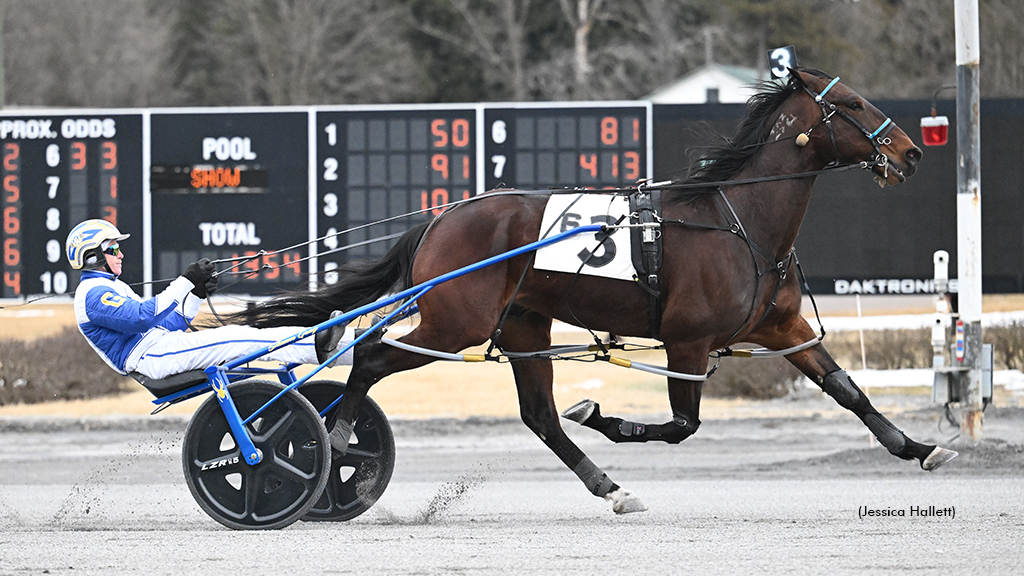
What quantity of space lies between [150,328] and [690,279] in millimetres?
2467

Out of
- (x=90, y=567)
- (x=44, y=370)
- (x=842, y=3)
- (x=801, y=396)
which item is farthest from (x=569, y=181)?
(x=842, y=3)

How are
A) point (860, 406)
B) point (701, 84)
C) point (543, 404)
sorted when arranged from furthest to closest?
1. point (701, 84)
2. point (543, 404)
3. point (860, 406)

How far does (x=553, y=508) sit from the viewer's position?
710 cm

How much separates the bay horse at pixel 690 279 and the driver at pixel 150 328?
1.37 feet

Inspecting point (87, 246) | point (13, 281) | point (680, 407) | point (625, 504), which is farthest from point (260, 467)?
point (13, 281)

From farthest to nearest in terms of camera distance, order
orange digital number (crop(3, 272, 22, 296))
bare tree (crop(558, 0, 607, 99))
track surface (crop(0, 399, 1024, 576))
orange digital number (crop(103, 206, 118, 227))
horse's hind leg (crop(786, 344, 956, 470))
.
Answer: bare tree (crop(558, 0, 607, 99)) < orange digital number (crop(103, 206, 118, 227)) < orange digital number (crop(3, 272, 22, 296)) < horse's hind leg (crop(786, 344, 956, 470)) < track surface (crop(0, 399, 1024, 576))

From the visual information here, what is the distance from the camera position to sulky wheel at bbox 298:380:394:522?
6.41m

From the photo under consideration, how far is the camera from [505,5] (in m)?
34.7

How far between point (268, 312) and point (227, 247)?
529cm

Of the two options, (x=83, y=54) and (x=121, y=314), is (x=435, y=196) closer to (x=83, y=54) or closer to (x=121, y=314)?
(x=121, y=314)

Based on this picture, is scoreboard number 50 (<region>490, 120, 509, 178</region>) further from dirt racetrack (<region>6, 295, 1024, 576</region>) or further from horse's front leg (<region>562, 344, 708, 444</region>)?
horse's front leg (<region>562, 344, 708, 444</region>)

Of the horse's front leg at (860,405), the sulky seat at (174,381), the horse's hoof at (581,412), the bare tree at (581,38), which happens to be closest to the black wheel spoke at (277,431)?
the sulky seat at (174,381)

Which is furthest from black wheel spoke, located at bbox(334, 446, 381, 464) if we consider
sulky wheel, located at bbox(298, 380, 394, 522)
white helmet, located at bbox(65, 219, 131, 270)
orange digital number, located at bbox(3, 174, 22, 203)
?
orange digital number, located at bbox(3, 174, 22, 203)

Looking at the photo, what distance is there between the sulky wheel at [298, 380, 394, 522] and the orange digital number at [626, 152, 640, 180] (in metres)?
5.68
